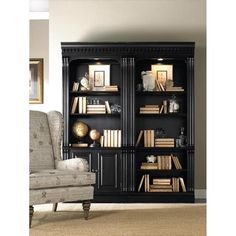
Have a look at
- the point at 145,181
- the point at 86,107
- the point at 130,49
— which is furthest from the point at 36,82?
the point at 145,181

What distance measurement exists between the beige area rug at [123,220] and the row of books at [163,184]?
366 millimetres

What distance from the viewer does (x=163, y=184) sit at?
757 centimetres

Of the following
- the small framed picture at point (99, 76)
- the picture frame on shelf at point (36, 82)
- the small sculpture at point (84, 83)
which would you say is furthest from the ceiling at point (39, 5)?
the small sculpture at point (84, 83)

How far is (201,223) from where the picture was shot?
5.52m

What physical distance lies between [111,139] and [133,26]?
1627mm

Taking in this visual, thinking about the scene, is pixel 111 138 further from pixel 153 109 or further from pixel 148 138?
pixel 153 109

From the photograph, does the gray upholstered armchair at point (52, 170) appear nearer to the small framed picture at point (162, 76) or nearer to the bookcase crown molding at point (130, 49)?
the bookcase crown molding at point (130, 49)

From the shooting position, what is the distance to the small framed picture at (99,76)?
306 inches

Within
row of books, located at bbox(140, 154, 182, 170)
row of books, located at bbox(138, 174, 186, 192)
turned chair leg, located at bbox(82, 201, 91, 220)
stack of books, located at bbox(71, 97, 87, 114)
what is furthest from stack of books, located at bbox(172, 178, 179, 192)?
turned chair leg, located at bbox(82, 201, 91, 220)
